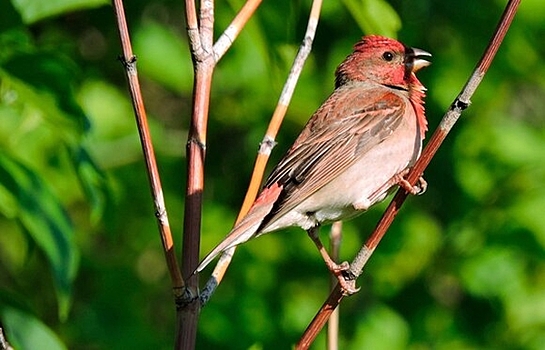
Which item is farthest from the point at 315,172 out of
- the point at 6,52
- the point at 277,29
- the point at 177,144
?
the point at 177,144

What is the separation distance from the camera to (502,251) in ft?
23.9

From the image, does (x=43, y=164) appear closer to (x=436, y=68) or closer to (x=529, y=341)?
(x=436, y=68)

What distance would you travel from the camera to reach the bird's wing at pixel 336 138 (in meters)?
5.18

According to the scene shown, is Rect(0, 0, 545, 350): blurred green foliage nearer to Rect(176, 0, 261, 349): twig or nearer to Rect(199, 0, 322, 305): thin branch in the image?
Rect(199, 0, 322, 305): thin branch

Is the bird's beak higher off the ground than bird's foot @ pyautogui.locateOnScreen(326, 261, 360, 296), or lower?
higher

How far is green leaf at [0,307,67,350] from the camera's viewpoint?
14.3 feet

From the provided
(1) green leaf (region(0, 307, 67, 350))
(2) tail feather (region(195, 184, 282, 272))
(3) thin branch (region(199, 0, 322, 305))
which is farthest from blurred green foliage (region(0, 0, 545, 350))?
(3) thin branch (region(199, 0, 322, 305))

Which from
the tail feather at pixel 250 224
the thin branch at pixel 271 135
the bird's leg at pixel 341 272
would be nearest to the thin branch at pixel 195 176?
the tail feather at pixel 250 224

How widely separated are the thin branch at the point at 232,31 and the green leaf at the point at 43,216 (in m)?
1.09

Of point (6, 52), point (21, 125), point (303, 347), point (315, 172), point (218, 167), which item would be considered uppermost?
point (218, 167)

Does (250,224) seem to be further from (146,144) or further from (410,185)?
(146,144)

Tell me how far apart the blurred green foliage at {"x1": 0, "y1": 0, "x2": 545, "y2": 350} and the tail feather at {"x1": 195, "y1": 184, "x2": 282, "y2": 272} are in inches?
86.1

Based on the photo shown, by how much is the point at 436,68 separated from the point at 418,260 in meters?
1.33

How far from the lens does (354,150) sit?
17.9 feet
